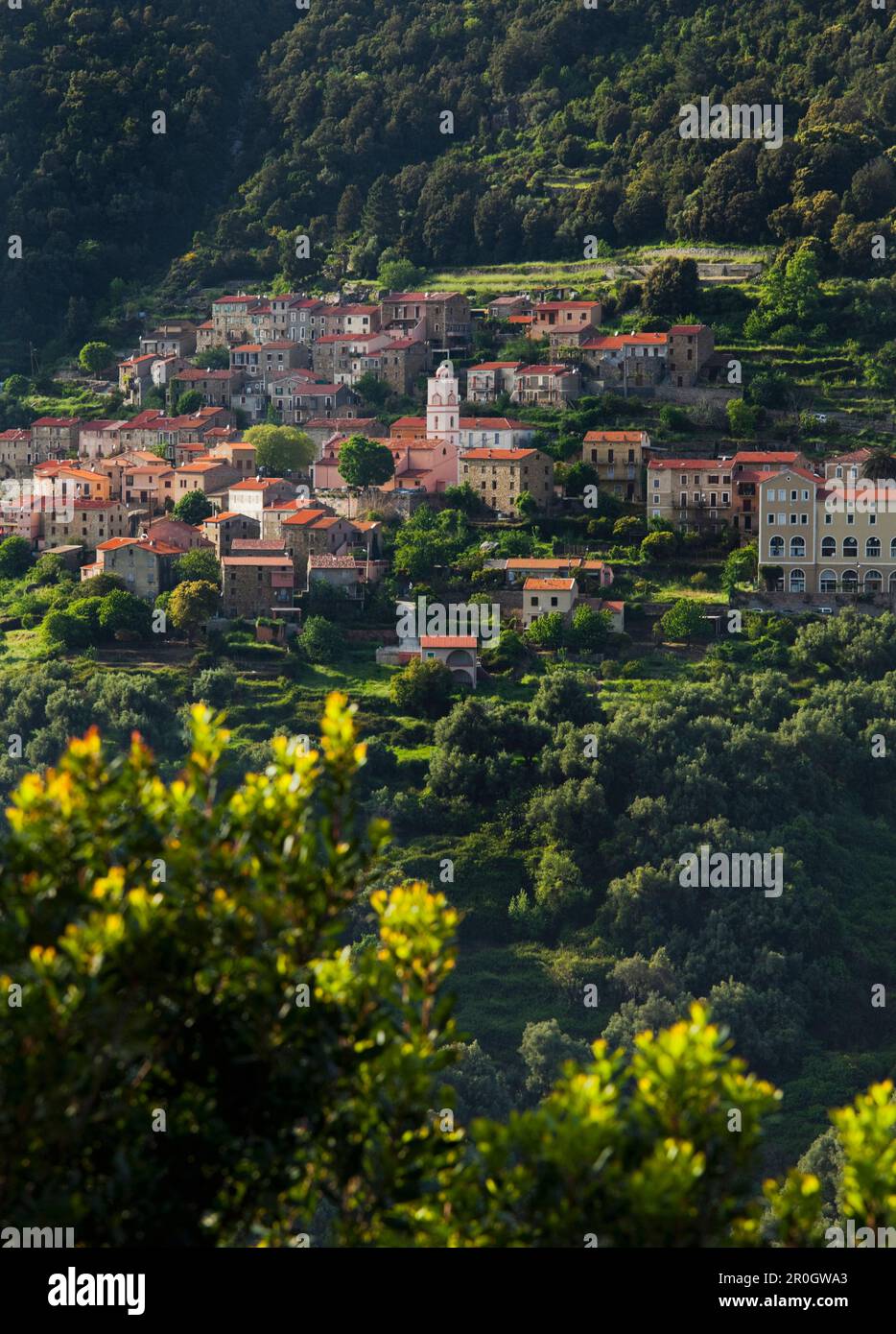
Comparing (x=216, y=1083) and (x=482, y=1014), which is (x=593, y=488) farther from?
(x=216, y=1083)

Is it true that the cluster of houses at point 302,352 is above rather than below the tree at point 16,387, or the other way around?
above

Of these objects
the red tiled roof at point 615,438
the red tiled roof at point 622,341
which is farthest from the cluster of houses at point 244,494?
the red tiled roof at point 622,341

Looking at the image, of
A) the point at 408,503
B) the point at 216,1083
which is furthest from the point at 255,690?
the point at 216,1083

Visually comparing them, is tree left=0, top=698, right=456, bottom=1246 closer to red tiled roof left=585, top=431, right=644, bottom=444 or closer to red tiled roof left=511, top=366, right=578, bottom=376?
red tiled roof left=585, top=431, right=644, bottom=444

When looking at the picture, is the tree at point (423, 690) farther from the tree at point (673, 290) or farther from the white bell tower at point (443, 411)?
the tree at point (673, 290)

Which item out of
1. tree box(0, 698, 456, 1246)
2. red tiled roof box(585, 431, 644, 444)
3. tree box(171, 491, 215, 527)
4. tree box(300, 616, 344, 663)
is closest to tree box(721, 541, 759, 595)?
red tiled roof box(585, 431, 644, 444)

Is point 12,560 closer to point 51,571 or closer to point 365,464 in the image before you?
point 51,571
